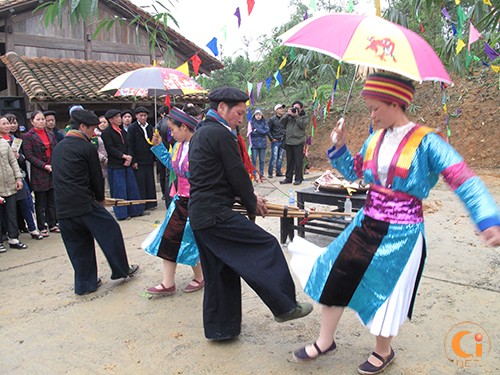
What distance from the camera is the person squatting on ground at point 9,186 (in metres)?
5.35

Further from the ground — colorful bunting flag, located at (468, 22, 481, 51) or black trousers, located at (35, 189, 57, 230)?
colorful bunting flag, located at (468, 22, 481, 51)

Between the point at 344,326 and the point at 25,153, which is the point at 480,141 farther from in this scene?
the point at 25,153

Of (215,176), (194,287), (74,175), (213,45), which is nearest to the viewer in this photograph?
(215,176)

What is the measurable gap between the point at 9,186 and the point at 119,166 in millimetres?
1890

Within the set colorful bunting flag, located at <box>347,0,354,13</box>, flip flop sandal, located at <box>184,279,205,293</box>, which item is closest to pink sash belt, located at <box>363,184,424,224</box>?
flip flop sandal, located at <box>184,279,205,293</box>

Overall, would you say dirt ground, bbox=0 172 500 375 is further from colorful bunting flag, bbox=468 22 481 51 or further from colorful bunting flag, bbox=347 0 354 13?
colorful bunting flag, bbox=347 0 354 13

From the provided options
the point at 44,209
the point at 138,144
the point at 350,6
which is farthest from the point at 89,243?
the point at 138,144

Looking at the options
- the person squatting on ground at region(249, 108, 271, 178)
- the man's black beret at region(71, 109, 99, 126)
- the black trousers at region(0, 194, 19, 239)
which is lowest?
the black trousers at region(0, 194, 19, 239)

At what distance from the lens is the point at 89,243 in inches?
159

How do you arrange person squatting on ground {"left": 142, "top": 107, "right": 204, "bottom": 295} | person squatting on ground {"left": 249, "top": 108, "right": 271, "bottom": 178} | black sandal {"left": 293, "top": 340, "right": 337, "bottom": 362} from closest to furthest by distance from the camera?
black sandal {"left": 293, "top": 340, "right": 337, "bottom": 362}, person squatting on ground {"left": 142, "top": 107, "right": 204, "bottom": 295}, person squatting on ground {"left": 249, "top": 108, "right": 271, "bottom": 178}

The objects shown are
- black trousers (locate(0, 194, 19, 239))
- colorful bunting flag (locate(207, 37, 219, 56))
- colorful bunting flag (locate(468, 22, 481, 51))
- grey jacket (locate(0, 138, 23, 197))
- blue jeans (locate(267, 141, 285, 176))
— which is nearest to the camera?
colorful bunting flag (locate(468, 22, 481, 51))

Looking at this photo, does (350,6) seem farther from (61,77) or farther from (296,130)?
(61,77)

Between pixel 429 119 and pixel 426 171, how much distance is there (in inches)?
448

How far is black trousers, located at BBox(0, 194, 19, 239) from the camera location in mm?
5496
